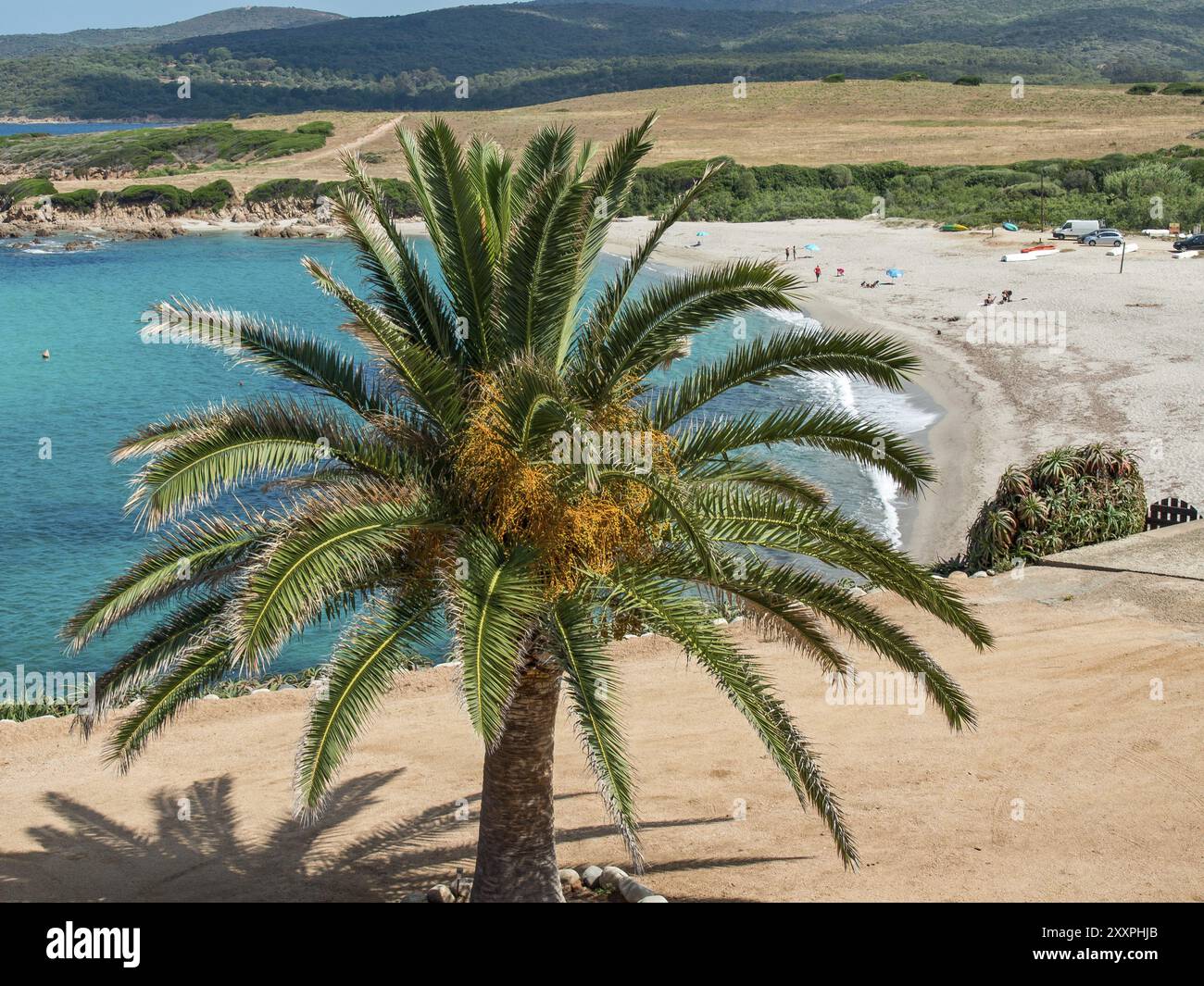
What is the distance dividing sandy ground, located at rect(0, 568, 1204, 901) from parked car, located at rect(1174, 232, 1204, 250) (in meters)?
36.3

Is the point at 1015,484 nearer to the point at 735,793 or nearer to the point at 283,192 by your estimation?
the point at 735,793

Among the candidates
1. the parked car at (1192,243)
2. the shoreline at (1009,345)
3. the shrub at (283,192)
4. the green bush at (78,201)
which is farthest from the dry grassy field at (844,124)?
the parked car at (1192,243)

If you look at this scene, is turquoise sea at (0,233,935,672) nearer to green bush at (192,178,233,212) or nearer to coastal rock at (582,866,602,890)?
coastal rock at (582,866,602,890)

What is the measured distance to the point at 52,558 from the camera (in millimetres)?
23688

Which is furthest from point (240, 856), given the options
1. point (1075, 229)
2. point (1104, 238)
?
point (1075, 229)

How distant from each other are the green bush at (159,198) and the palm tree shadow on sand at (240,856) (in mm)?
76828

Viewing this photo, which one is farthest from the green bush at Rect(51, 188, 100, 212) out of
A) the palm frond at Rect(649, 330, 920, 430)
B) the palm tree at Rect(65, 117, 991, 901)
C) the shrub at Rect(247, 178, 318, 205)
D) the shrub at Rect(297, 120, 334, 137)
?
the palm frond at Rect(649, 330, 920, 430)

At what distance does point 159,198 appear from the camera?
3214 inches

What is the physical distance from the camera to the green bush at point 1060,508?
57.6ft

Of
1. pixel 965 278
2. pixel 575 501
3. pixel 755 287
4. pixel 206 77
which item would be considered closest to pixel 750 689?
pixel 575 501

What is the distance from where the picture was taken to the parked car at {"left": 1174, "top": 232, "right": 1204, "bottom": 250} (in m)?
45.6

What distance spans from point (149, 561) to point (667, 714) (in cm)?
672

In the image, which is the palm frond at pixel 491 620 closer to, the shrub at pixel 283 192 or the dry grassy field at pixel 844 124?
the dry grassy field at pixel 844 124
